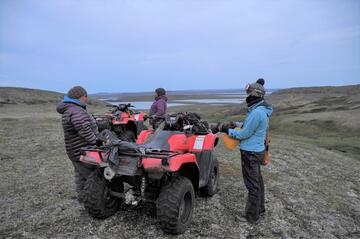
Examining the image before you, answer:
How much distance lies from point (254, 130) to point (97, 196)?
7.95 feet

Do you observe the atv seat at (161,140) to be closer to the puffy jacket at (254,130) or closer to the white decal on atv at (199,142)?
the white decal on atv at (199,142)

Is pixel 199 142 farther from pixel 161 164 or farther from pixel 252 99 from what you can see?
pixel 161 164

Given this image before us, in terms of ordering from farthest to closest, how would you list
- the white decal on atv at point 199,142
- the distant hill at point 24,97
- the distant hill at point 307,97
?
1. the distant hill at point 24,97
2. the distant hill at point 307,97
3. the white decal on atv at point 199,142

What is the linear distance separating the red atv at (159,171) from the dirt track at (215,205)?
1.15 feet

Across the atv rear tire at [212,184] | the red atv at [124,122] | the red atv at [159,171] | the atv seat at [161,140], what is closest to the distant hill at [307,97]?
the red atv at [124,122]

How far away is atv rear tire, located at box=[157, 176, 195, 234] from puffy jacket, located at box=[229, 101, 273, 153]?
1.10 m

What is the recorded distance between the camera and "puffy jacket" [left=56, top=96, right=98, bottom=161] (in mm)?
4551

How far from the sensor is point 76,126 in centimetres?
455

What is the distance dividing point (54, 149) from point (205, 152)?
6092 millimetres

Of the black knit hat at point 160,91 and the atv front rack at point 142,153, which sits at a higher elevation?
the black knit hat at point 160,91

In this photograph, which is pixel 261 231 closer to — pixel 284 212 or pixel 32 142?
pixel 284 212

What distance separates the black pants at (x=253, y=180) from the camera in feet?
15.7

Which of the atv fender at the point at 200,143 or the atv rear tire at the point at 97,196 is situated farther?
the atv fender at the point at 200,143

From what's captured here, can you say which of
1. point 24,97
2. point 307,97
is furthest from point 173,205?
point 307,97
